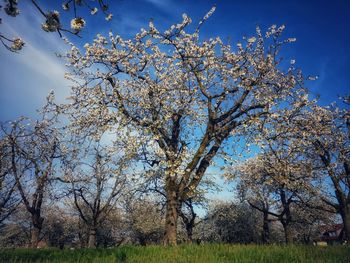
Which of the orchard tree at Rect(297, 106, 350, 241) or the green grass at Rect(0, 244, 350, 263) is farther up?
the orchard tree at Rect(297, 106, 350, 241)

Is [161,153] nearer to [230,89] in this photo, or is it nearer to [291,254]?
[230,89]

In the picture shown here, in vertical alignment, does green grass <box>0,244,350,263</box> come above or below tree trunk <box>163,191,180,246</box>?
below

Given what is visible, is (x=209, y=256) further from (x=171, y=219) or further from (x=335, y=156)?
(x=335, y=156)

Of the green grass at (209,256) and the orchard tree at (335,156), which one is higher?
the orchard tree at (335,156)

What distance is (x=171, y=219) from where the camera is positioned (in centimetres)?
1582

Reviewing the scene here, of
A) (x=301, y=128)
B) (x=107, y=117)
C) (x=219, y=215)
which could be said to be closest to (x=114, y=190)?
(x=107, y=117)

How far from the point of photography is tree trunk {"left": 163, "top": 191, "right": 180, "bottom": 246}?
1547 cm

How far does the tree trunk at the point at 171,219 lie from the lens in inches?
609

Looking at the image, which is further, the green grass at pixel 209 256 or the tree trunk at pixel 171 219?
the tree trunk at pixel 171 219

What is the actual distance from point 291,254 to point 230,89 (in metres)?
10.9

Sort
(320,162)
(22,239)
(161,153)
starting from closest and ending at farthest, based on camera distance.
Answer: (161,153)
(320,162)
(22,239)

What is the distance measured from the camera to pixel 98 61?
17500 mm

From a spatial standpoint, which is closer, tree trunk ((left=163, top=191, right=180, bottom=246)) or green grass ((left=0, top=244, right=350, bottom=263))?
green grass ((left=0, top=244, right=350, bottom=263))

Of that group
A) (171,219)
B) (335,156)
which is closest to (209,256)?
(171,219)
